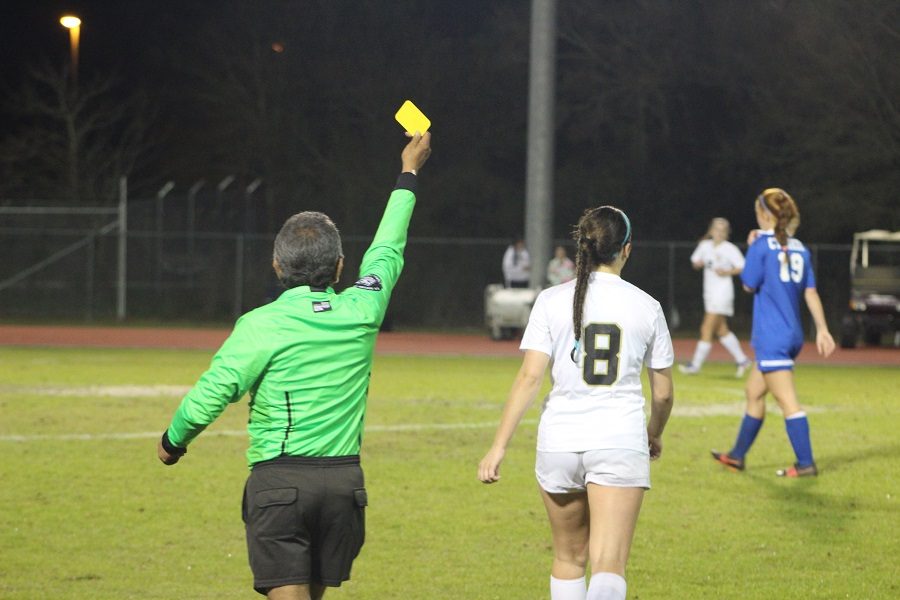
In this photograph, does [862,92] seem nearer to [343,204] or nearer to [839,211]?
[839,211]

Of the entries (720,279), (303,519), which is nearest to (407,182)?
(303,519)

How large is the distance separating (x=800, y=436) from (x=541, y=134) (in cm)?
1166

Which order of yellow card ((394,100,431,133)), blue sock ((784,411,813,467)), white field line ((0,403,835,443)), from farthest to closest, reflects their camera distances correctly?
white field line ((0,403,835,443)), blue sock ((784,411,813,467)), yellow card ((394,100,431,133))

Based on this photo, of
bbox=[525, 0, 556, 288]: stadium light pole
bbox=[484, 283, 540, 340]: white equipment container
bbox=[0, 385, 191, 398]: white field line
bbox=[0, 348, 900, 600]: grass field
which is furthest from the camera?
bbox=[484, 283, 540, 340]: white equipment container

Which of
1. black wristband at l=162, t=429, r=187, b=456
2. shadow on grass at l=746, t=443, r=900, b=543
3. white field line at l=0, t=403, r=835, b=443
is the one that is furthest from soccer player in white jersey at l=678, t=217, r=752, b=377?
black wristband at l=162, t=429, r=187, b=456

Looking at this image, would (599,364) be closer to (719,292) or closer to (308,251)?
(308,251)

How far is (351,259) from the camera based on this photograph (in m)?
36.0

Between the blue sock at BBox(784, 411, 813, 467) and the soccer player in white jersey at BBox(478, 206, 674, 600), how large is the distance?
16.7 ft

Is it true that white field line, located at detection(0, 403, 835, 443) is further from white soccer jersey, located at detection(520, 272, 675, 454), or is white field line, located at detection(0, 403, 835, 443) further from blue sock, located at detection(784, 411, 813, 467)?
white soccer jersey, located at detection(520, 272, 675, 454)

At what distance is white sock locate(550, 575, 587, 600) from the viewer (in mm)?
5301

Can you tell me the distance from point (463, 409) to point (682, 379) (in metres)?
4.63

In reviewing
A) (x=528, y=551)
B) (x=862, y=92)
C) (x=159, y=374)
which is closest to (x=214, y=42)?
(x=862, y=92)

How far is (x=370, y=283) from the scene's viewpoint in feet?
15.8

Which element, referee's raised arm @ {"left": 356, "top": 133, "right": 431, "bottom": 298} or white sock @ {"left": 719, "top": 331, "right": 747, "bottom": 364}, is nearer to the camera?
referee's raised arm @ {"left": 356, "top": 133, "right": 431, "bottom": 298}
